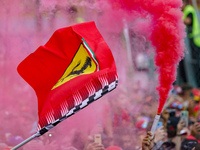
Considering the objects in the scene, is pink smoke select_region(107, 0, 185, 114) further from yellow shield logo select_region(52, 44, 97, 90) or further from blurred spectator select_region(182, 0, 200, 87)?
blurred spectator select_region(182, 0, 200, 87)

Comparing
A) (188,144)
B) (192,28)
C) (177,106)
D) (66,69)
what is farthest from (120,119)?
(192,28)

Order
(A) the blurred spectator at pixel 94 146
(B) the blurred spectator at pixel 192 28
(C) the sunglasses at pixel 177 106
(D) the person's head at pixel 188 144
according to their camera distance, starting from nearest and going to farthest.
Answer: (A) the blurred spectator at pixel 94 146
(D) the person's head at pixel 188 144
(C) the sunglasses at pixel 177 106
(B) the blurred spectator at pixel 192 28

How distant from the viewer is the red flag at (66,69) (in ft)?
8.66

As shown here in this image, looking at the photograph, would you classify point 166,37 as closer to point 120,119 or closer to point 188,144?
point 188,144

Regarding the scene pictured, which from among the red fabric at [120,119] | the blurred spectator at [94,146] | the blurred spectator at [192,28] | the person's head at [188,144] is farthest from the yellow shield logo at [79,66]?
the blurred spectator at [192,28]

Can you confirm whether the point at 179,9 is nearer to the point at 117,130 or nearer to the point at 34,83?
the point at 34,83

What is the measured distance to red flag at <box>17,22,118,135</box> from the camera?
2641mm

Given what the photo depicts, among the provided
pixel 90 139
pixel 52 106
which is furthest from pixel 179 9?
pixel 90 139

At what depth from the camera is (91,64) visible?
2842mm

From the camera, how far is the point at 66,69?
297cm

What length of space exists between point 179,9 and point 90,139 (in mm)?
1754

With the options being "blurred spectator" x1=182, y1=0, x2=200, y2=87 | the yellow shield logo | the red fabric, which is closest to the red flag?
the yellow shield logo

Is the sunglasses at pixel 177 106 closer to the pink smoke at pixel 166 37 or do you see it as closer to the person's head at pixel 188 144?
the person's head at pixel 188 144

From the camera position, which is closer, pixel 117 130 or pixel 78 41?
pixel 78 41
